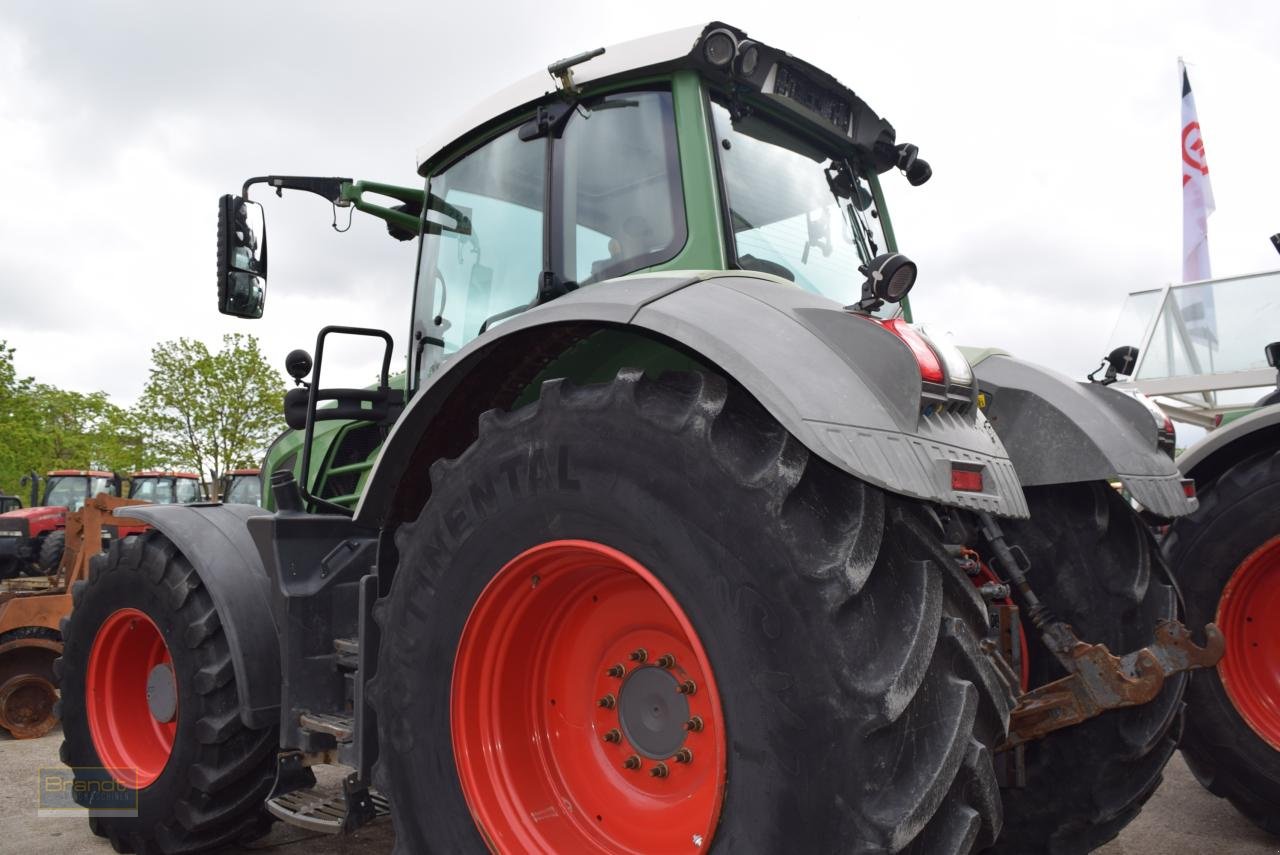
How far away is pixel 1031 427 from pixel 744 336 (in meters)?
1.51

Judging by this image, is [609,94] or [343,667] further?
[343,667]

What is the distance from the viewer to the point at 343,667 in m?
3.27

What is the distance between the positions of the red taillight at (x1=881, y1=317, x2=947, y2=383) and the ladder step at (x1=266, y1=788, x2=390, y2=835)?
2.15 m

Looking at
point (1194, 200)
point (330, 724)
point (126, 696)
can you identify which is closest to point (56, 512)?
point (126, 696)

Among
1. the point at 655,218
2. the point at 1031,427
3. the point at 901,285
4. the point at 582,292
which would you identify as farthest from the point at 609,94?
the point at 1031,427

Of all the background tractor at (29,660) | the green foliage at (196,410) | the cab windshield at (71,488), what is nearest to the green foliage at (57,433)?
the green foliage at (196,410)

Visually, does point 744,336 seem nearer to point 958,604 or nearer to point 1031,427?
point 958,604

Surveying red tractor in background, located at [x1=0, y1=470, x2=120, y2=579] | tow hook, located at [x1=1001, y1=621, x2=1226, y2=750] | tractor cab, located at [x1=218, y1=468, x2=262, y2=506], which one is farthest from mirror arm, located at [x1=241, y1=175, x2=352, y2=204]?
tractor cab, located at [x1=218, y1=468, x2=262, y2=506]

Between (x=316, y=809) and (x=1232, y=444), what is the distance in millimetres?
4154

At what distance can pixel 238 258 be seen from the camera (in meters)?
3.66

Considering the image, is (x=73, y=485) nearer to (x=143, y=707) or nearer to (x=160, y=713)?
(x=143, y=707)

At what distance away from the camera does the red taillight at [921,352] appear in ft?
6.75

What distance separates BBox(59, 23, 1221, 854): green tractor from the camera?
182 centimetres

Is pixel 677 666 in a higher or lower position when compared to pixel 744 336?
lower
